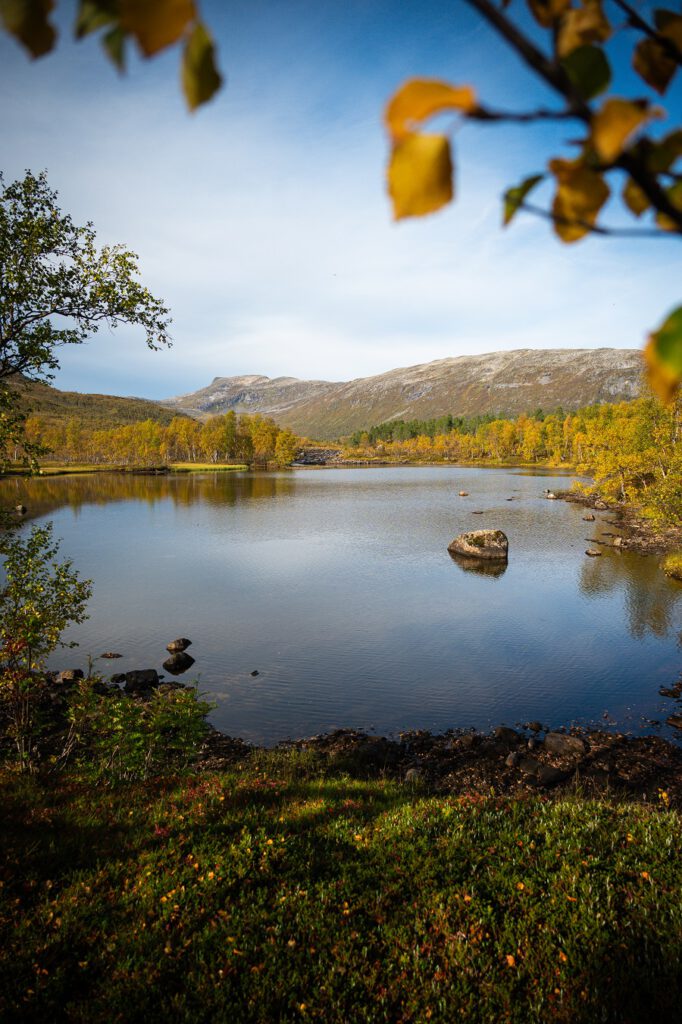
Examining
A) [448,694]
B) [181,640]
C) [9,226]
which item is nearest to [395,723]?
[448,694]

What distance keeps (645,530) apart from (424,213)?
62.7 m

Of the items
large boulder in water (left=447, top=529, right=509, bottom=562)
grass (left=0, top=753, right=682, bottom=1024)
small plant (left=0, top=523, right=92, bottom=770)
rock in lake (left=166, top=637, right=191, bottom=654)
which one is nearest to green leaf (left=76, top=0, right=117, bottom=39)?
grass (left=0, top=753, right=682, bottom=1024)

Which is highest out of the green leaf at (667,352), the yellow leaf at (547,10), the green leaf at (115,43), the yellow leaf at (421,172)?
the yellow leaf at (547,10)

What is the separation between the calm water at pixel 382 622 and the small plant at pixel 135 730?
6.51 meters

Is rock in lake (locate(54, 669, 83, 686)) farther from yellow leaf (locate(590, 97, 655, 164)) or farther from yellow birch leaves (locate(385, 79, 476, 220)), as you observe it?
yellow leaf (locate(590, 97, 655, 164))

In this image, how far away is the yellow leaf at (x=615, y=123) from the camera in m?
0.92

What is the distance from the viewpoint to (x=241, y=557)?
45031 mm

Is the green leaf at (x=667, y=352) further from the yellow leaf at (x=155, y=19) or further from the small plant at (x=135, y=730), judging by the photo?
the small plant at (x=135, y=730)

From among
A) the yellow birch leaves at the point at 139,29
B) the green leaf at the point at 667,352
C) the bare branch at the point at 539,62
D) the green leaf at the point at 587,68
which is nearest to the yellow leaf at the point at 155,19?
the yellow birch leaves at the point at 139,29

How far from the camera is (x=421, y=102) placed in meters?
0.88

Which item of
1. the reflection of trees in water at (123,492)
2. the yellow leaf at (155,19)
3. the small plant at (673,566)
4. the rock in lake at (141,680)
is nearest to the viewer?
the yellow leaf at (155,19)

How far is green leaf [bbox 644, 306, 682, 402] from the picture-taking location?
857mm

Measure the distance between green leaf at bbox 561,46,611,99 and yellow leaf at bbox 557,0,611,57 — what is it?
0.06 meters

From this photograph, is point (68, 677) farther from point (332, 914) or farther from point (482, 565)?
point (482, 565)
